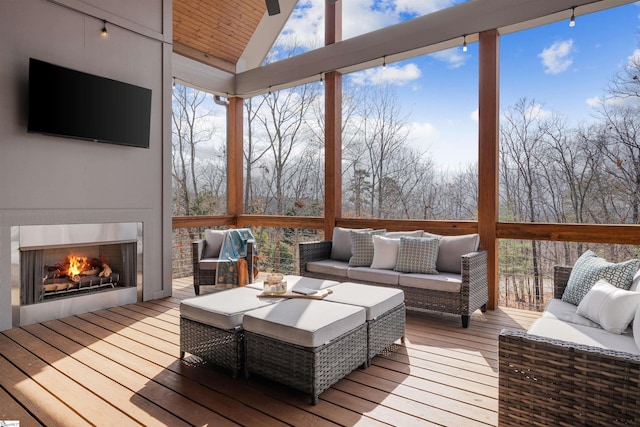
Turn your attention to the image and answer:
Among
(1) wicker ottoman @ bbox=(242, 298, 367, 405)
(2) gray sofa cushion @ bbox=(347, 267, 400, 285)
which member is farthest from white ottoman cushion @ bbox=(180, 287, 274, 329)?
(2) gray sofa cushion @ bbox=(347, 267, 400, 285)

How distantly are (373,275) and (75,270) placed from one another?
3.14 metres

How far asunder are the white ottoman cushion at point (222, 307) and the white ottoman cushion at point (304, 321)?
0.09 metres

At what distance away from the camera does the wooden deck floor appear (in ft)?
6.79

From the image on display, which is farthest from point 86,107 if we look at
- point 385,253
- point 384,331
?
point 384,331

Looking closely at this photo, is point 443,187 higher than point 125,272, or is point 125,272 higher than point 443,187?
point 443,187

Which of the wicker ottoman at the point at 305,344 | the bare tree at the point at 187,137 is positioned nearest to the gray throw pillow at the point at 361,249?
the wicker ottoman at the point at 305,344

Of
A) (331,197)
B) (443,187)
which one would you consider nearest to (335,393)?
(331,197)

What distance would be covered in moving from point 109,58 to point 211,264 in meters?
2.55

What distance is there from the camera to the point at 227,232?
5.14m

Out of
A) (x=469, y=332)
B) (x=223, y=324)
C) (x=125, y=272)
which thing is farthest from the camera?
(x=125, y=272)

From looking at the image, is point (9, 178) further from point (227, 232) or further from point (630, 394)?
point (630, 394)

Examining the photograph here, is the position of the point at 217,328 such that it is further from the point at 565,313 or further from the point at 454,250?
the point at 454,250

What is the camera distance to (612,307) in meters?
2.21

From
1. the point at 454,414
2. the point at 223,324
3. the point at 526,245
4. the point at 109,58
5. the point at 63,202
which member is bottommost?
the point at 454,414
